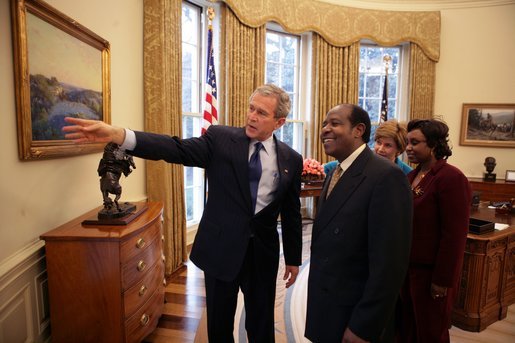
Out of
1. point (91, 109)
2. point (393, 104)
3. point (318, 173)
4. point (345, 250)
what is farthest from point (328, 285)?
point (393, 104)

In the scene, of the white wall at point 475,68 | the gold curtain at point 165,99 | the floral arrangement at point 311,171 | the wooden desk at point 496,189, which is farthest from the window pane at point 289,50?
the wooden desk at point 496,189

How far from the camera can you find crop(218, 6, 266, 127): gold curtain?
521 cm

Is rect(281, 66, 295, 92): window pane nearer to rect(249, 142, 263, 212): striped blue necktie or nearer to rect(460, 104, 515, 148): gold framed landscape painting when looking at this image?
rect(460, 104, 515, 148): gold framed landscape painting

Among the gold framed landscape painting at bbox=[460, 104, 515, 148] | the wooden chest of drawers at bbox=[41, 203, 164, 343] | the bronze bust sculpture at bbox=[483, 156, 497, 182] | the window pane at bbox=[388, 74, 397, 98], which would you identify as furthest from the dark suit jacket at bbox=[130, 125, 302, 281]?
the gold framed landscape painting at bbox=[460, 104, 515, 148]

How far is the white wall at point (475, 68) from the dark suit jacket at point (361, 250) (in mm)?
7067

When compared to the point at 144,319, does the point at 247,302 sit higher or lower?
higher

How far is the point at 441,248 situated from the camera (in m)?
1.86

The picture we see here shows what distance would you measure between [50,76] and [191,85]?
2939mm

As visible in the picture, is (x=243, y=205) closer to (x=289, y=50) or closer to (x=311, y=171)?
(x=311, y=171)

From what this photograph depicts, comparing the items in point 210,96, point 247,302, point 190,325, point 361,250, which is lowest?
point 190,325

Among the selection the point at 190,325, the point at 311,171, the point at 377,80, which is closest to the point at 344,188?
the point at 190,325

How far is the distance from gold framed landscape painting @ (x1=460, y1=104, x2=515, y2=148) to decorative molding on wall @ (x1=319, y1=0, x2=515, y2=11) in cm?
207

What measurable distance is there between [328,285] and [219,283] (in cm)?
76

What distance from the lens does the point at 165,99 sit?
3.84 metres
